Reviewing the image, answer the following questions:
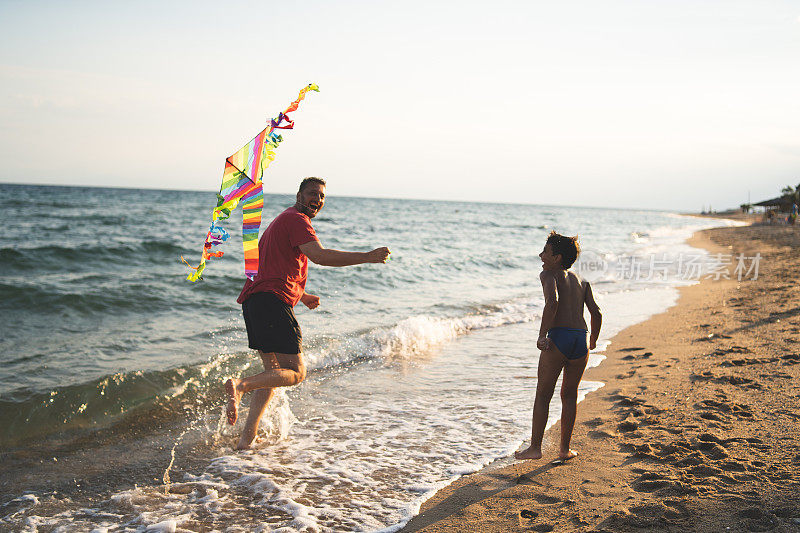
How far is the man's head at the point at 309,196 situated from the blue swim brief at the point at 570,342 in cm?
203

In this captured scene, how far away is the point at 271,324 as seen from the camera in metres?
4.11

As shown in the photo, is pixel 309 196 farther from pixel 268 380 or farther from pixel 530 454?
pixel 530 454

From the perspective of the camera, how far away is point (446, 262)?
1789 centimetres

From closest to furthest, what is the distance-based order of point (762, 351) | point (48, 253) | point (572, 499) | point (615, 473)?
point (572, 499), point (615, 473), point (762, 351), point (48, 253)

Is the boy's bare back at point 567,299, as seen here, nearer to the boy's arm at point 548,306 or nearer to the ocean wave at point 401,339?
the boy's arm at point 548,306

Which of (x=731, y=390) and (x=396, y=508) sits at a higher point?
(x=731, y=390)

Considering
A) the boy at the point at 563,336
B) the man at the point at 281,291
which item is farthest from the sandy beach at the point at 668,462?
the man at the point at 281,291

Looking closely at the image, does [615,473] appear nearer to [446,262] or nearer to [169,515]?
[169,515]

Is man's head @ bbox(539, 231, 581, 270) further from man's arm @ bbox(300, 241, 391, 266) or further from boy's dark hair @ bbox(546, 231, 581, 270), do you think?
man's arm @ bbox(300, 241, 391, 266)

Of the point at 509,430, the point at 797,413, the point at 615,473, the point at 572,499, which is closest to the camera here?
the point at 572,499

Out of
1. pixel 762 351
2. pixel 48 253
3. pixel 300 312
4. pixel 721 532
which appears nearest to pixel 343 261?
pixel 721 532

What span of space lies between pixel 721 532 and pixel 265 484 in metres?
2.84

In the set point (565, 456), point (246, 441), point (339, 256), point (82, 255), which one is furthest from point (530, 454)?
point (82, 255)

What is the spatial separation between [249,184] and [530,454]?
9.94 feet
